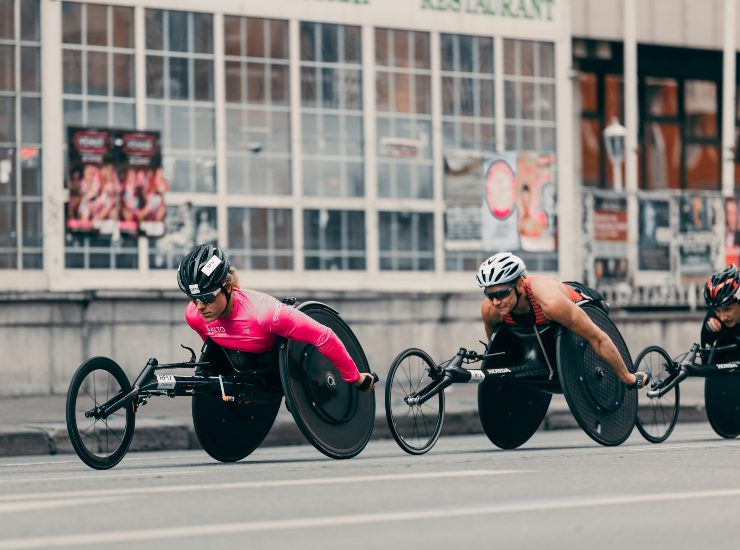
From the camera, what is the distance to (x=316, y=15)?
19.5 metres

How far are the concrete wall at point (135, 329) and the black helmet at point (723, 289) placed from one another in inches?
287

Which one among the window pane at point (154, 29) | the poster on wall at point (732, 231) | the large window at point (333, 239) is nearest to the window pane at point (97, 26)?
the window pane at point (154, 29)

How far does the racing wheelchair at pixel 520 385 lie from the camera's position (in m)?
11.2

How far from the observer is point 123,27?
18359 millimetres

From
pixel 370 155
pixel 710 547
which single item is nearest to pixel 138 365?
pixel 370 155

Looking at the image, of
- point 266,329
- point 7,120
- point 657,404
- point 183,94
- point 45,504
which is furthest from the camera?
point 183,94

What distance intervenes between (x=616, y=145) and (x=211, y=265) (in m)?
12.2

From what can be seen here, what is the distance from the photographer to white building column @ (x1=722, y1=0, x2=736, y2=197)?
74.6 feet

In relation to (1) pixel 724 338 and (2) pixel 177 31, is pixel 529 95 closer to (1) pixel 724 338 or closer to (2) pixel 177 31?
(2) pixel 177 31

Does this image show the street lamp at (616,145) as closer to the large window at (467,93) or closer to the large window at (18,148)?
the large window at (467,93)

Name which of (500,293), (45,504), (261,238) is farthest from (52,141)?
(45,504)

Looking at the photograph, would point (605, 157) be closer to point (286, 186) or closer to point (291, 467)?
point (286, 186)

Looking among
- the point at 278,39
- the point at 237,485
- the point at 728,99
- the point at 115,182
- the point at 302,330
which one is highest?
the point at 278,39

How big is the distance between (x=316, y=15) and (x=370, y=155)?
1.71 meters
